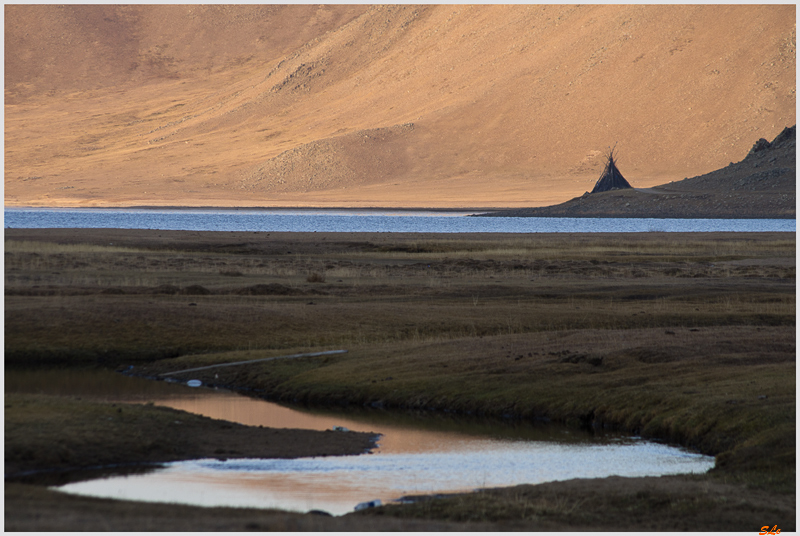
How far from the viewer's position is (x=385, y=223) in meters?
145

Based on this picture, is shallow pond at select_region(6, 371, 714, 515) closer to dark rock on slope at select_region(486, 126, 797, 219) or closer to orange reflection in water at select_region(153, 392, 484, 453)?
orange reflection in water at select_region(153, 392, 484, 453)

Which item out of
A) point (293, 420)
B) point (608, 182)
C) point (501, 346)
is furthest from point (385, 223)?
point (293, 420)

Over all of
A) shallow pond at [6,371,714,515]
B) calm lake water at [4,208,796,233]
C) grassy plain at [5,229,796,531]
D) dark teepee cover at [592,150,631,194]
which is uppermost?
dark teepee cover at [592,150,631,194]

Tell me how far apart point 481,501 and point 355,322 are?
2092cm

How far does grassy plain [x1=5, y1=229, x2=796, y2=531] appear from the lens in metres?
14.3

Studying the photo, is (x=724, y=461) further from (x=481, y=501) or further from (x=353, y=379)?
(x=353, y=379)

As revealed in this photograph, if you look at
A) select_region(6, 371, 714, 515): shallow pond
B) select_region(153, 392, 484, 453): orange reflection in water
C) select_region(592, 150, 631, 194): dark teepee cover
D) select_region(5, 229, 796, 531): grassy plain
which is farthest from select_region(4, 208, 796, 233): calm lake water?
select_region(6, 371, 714, 515): shallow pond

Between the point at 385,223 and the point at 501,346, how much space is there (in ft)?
385

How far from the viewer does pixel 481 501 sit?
1388cm

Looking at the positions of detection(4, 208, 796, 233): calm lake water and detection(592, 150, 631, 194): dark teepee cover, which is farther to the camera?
detection(592, 150, 631, 194): dark teepee cover

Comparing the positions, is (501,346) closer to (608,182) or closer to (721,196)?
(721,196)

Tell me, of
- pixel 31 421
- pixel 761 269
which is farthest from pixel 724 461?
pixel 761 269

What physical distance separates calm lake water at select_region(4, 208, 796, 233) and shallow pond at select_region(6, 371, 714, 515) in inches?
3642

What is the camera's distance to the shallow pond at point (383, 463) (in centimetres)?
1520
